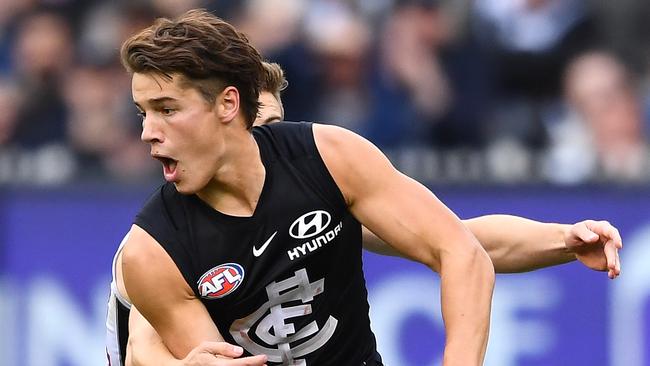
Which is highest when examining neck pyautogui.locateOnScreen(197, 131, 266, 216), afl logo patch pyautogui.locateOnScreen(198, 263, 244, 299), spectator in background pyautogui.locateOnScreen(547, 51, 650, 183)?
neck pyautogui.locateOnScreen(197, 131, 266, 216)

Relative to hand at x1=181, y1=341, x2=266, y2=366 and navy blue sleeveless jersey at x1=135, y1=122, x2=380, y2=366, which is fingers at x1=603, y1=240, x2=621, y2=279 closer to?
navy blue sleeveless jersey at x1=135, y1=122, x2=380, y2=366

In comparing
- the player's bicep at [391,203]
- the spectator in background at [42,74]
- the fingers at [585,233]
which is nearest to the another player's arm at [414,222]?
the player's bicep at [391,203]

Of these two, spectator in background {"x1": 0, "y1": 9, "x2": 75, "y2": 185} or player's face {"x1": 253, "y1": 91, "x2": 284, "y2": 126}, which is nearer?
player's face {"x1": 253, "y1": 91, "x2": 284, "y2": 126}

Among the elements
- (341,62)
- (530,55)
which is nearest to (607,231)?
(530,55)

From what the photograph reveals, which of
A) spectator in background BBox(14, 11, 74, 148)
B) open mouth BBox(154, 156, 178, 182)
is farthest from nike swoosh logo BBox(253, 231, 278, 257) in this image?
spectator in background BBox(14, 11, 74, 148)

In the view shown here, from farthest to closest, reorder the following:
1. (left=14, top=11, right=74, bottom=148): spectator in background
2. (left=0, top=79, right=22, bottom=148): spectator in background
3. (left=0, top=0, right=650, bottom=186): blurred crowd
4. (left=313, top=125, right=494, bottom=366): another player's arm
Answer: (left=0, top=79, right=22, bottom=148): spectator in background
(left=14, top=11, right=74, bottom=148): spectator in background
(left=0, top=0, right=650, bottom=186): blurred crowd
(left=313, top=125, right=494, bottom=366): another player's arm

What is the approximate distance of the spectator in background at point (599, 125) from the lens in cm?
895

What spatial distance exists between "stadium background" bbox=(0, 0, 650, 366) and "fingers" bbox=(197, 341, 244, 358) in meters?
4.00

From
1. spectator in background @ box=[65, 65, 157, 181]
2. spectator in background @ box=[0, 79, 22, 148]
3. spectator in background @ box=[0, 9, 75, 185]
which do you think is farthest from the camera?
spectator in background @ box=[0, 79, 22, 148]

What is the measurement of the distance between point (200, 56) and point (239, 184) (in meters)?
0.49

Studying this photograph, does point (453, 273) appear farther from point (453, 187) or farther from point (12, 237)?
point (12, 237)

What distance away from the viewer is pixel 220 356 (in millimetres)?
4910

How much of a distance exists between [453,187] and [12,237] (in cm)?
270

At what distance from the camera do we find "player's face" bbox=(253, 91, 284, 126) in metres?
6.20
